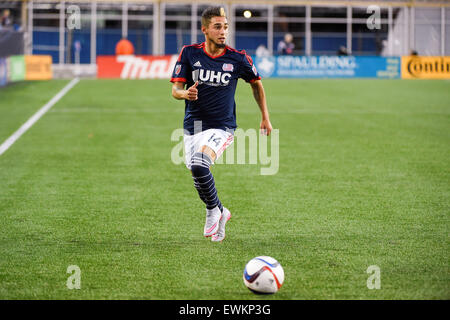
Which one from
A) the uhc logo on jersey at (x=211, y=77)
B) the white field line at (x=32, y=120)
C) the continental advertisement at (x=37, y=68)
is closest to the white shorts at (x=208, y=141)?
the uhc logo on jersey at (x=211, y=77)

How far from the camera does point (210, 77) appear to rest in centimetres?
670

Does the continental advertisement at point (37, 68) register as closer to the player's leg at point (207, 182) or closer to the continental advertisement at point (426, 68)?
the continental advertisement at point (426, 68)

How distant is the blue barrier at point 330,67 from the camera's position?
31.0m

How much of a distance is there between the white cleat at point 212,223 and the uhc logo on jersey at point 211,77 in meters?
1.34

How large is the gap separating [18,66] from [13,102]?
7.06 meters

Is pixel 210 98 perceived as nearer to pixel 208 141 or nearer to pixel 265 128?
pixel 208 141

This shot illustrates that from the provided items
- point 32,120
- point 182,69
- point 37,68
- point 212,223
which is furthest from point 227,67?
point 37,68

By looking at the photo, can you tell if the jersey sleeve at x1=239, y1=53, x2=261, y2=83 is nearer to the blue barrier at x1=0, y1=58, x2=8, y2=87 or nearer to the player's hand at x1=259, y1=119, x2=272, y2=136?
the player's hand at x1=259, y1=119, x2=272, y2=136

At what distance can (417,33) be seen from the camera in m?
43.5

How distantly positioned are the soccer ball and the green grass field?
11 cm

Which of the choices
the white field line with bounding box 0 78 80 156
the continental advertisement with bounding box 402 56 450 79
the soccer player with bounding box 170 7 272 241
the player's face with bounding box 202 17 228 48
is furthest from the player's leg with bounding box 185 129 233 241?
the continental advertisement with bounding box 402 56 450 79

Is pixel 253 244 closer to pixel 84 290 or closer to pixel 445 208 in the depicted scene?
pixel 84 290

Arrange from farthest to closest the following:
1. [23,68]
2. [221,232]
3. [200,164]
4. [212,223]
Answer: [23,68] → [221,232] → [212,223] → [200,164]

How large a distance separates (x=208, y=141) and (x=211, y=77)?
26.9 inches
